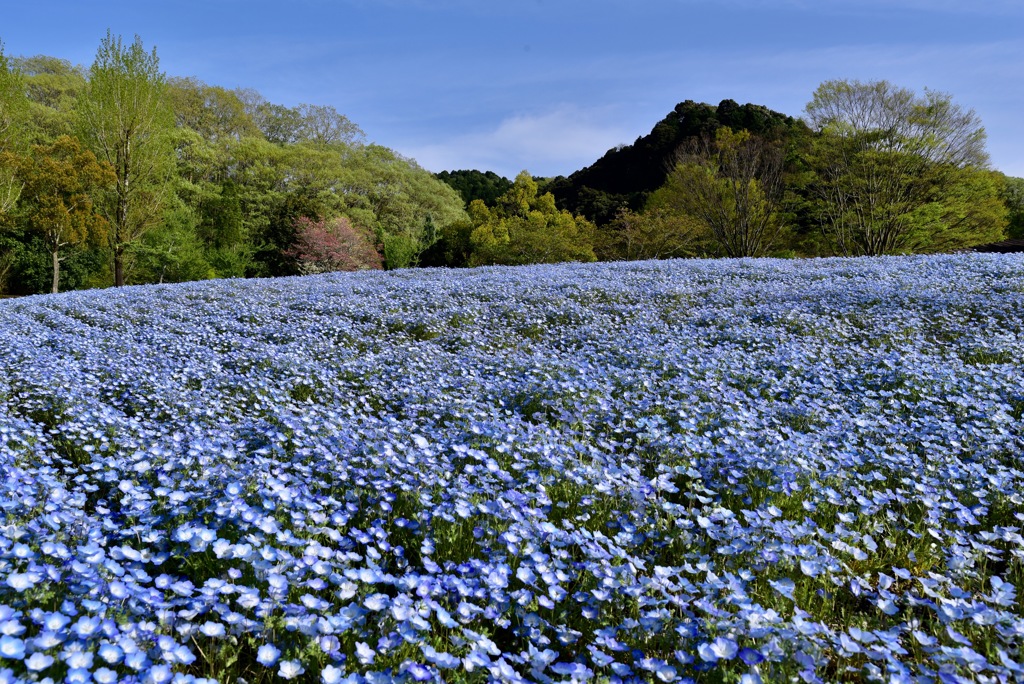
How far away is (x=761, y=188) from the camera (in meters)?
29.9

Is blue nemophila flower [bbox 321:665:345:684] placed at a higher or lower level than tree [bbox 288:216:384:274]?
lower

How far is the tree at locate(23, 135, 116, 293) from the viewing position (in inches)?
882

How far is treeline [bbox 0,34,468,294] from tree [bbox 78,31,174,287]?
52mm

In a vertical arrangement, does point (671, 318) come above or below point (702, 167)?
below

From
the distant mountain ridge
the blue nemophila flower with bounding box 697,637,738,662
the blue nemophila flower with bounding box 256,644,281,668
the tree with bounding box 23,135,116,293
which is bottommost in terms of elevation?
the blue nemophila flower with bounding box 697,637,738,662

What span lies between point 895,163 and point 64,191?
1331 inches

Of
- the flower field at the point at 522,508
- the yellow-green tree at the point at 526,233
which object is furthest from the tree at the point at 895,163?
the flower field at the point at 522,508

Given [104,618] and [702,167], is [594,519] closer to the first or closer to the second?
[104,618]

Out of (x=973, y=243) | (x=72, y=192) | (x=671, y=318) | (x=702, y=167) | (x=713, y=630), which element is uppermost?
(x=702, y=167)

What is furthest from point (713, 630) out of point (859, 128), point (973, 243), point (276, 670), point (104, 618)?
point (973, 243)

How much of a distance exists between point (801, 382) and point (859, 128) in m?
26.5

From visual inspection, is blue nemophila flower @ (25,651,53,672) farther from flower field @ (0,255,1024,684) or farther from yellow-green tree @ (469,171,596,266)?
yellow-green tree @ (469,171,596,266)

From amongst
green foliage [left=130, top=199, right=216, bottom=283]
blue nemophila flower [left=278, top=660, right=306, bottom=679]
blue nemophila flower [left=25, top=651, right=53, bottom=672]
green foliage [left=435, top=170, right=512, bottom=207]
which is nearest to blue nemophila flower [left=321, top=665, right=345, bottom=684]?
blue nemophila flower [left=278, top=660, right=306, bottom=679]

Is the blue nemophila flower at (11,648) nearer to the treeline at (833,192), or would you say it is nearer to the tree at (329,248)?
the treeline at (833,192)
